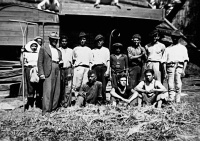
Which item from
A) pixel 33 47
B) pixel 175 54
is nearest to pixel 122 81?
pixel 175 54

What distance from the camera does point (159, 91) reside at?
5566mm

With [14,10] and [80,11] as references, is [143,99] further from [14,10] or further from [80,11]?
[14,10]

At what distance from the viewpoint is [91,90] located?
596 cm

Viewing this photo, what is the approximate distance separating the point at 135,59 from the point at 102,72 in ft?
2.94

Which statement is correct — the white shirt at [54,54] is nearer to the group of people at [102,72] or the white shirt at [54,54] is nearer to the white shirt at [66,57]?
the group of people at [102,72]

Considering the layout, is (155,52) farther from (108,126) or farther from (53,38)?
(108,126)

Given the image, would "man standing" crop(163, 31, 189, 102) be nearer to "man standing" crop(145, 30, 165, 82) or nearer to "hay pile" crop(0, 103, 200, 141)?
"man standing" crop(145, 30, 165, 82)

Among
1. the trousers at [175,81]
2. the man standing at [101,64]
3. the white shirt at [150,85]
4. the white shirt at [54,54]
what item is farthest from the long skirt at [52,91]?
the trousers at [175,81]

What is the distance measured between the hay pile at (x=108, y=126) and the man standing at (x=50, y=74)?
77 cm

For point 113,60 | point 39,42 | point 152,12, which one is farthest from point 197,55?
point 39,42

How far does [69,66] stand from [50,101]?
4.72 ft

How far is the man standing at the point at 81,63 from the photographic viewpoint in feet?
20.9

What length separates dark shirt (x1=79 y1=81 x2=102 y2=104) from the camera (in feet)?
19.4

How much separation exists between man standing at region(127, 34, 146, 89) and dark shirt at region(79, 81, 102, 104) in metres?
0.86
